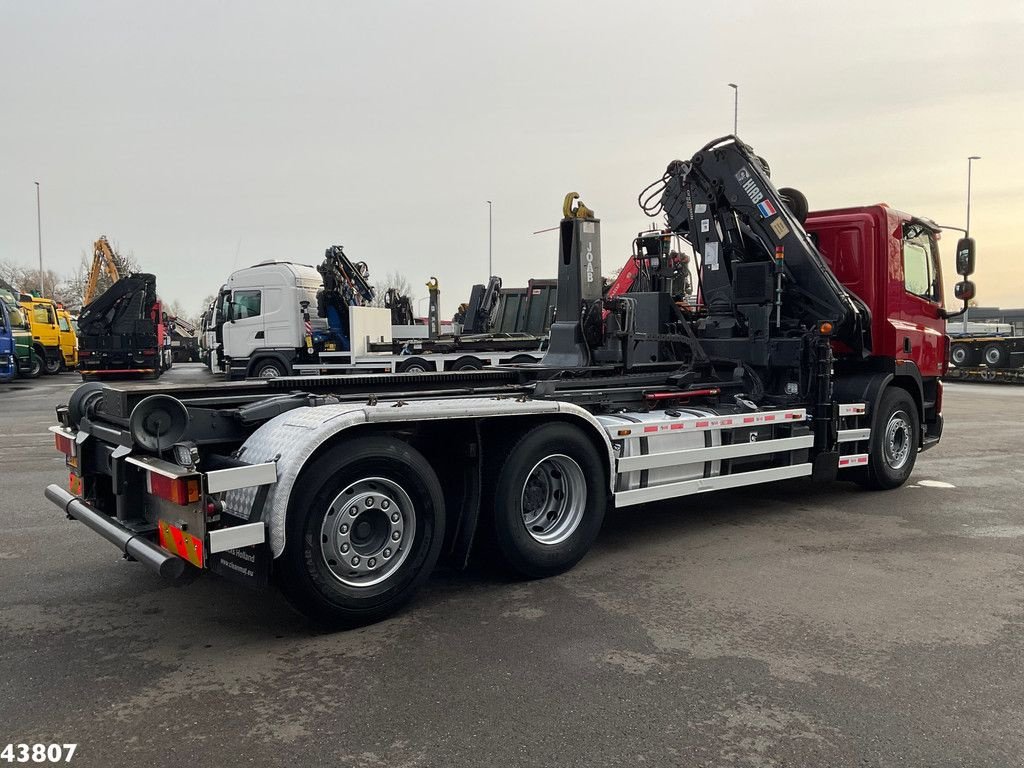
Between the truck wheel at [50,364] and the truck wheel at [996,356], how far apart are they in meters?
33.4

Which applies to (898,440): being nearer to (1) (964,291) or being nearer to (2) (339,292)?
(1) (964,291)

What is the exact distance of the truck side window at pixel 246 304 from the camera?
20766 mm

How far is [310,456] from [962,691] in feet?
10.7

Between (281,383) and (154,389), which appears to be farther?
(281,383)

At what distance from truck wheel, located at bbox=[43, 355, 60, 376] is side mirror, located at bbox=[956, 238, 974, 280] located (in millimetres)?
Result: 30403

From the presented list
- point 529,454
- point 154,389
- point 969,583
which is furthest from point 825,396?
point 154,389

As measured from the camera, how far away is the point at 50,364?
99.6 feet

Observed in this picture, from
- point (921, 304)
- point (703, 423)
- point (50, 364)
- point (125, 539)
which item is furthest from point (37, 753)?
point (50, 364)

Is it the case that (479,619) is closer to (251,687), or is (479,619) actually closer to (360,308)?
(251,687)

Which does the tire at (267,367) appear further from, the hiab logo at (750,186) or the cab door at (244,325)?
the hiab logo at (750,186)

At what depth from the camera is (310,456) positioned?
13.6ft

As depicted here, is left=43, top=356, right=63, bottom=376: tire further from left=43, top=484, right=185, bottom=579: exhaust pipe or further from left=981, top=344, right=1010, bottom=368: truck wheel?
left=981, top=344, right=1010, bottom=368: truck wheel

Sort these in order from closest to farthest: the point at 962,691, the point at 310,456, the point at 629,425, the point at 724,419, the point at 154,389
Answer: the point at 962,691 < the point at 310,456 < the point at 154,389 < the point at 629,425 < the point at 724,419

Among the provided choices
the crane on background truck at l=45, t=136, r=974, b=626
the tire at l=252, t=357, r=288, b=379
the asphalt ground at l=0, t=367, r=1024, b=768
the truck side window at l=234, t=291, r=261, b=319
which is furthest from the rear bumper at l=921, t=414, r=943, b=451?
the truck side window at l=234, t=291, r=261, b=319
